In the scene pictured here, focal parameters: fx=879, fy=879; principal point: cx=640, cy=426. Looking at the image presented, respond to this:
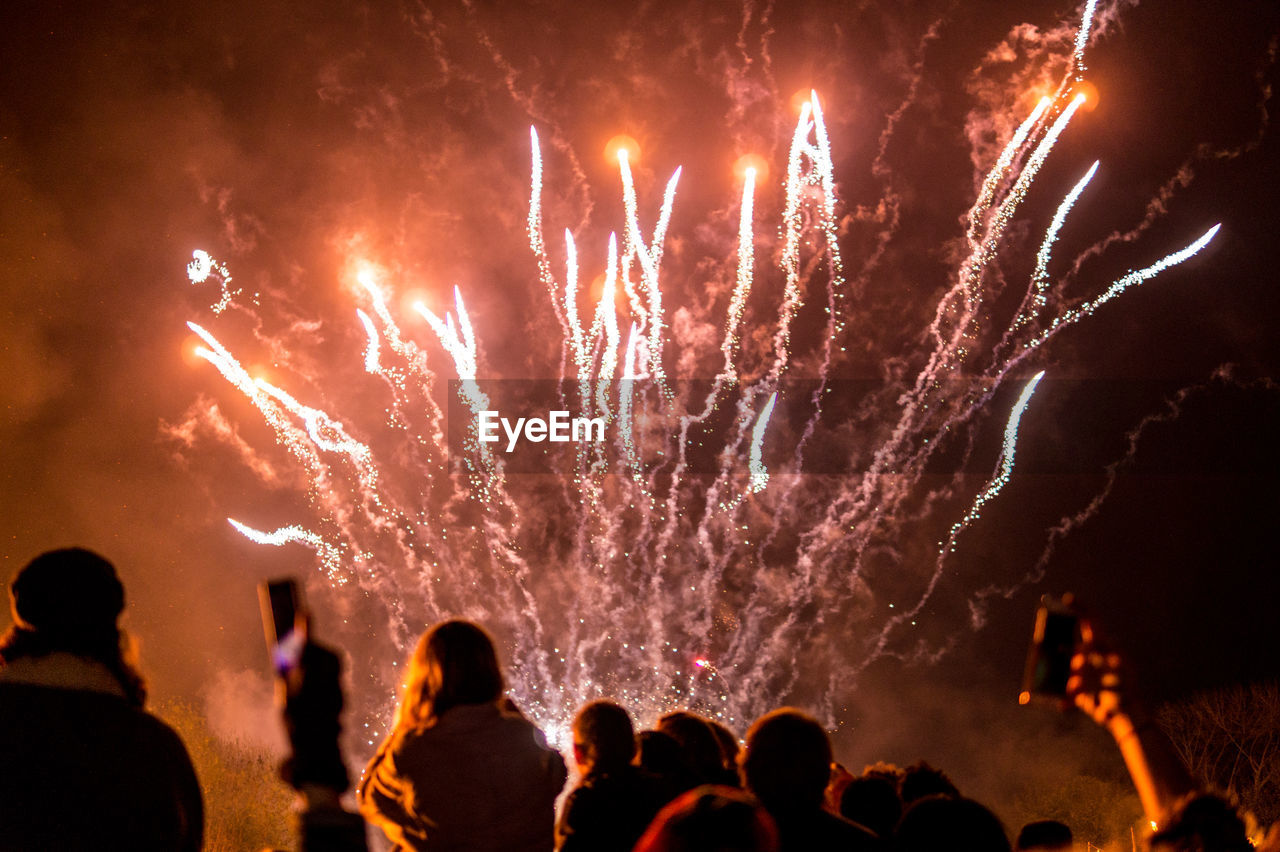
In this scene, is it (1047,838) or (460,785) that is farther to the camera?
(1047,838)

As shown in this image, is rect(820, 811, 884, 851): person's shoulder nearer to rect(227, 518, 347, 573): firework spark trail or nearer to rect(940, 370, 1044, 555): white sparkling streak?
rect(227, 518, 347, 573): firework spark trail

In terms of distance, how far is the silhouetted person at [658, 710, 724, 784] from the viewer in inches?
155

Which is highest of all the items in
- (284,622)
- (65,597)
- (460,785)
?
(65,597)

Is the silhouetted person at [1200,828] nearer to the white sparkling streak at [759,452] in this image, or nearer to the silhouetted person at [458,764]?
the silhouetted person at [458,764]

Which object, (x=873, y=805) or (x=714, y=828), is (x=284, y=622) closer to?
(x=714, y=828)

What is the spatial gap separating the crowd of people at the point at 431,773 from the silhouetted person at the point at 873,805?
1134mm

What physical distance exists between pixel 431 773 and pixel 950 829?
1.73m

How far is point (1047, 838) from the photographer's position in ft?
12.3

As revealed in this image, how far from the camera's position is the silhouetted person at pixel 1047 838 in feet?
11.7

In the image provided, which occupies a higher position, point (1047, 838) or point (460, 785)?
point (460, 785)

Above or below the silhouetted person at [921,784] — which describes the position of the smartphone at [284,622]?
above

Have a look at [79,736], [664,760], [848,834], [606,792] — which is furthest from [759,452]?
[79,736]

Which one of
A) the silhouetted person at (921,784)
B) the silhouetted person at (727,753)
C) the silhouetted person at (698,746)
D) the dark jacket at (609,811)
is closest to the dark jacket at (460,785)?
the dark jacket at (609,811)

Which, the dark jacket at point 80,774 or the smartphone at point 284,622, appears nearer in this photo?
the smartphone at point 284,622
